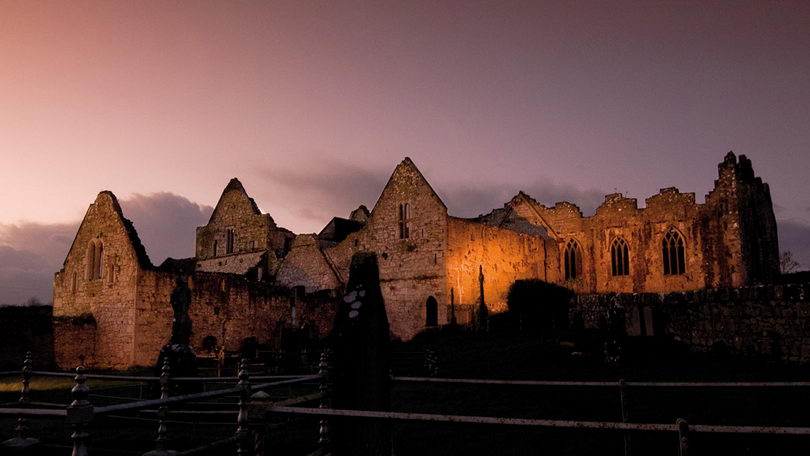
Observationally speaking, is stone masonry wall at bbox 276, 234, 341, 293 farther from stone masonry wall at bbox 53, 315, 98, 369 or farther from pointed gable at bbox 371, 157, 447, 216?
stone masonry wall at bbox 53, 315, 98, 369

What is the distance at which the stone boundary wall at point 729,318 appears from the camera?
43.5ft

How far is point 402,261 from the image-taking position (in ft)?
111

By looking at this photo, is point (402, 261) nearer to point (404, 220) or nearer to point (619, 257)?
point (404, 220)

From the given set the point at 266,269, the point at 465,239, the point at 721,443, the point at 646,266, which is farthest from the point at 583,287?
the point at 721,443

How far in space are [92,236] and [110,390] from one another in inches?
622

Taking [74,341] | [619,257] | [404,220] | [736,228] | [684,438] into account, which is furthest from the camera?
[619,257]

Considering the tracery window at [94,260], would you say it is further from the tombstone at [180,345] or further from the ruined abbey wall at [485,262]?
the ruined abbey wall at [485,262]

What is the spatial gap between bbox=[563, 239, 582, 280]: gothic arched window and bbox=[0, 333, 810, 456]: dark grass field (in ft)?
86.7

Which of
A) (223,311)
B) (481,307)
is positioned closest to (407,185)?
(481,307)

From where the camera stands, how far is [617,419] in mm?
9492

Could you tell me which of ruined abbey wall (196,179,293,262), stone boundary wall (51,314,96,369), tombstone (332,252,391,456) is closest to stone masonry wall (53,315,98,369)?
stone boundary wall (51,314,96,369)

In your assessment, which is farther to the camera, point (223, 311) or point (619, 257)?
point (619, 257)

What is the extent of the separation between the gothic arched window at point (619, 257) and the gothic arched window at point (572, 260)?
235 cm

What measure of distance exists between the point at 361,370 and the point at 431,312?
90.1ft
